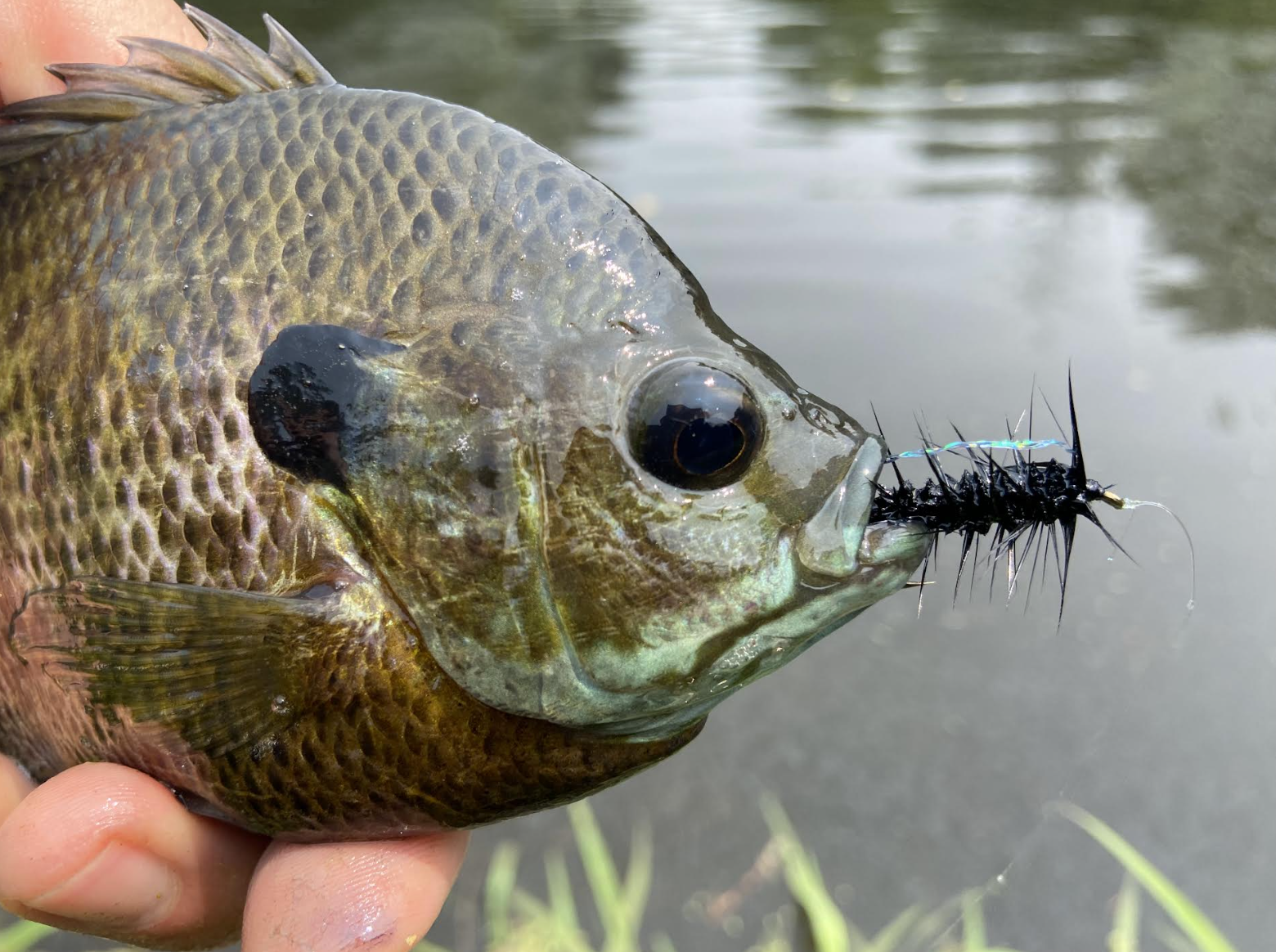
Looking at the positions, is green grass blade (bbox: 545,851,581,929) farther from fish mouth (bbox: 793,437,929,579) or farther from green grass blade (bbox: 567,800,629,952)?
fish mouth (bbox: 793,437,929,579)

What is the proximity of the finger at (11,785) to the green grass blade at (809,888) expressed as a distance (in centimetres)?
210

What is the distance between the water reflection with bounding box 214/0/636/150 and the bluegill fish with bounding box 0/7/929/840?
736cm

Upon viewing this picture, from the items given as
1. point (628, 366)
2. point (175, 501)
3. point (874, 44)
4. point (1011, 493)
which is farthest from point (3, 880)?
point (874, 44)

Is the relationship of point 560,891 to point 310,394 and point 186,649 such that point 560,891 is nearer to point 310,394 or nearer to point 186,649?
point 186,649

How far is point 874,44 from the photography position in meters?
12.4

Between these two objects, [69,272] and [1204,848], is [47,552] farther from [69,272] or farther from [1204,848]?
[1204,848]

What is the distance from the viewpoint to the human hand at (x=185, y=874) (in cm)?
173

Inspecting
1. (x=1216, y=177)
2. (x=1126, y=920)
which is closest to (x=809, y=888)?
(x=1126, y=920)

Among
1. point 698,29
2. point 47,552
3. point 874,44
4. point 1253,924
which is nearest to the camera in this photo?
point 47,552

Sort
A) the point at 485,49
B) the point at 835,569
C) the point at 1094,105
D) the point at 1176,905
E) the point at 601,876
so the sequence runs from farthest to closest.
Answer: the point at 485,49 → the point at 1094,105 → the point at 601,876 → the point at 1176,905 → the point at 835,569

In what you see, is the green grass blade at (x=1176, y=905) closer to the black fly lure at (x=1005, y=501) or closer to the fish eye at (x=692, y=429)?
the black fly lure at (x=1005, y=501)

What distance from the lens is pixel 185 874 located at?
1.88m

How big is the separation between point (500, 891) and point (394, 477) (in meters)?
2.07

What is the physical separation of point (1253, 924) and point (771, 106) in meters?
8.43
